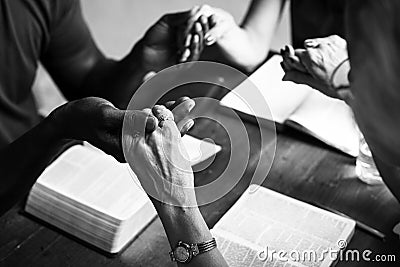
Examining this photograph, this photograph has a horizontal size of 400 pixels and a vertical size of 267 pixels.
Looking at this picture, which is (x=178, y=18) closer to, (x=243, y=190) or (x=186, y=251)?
(x=243, y=190)

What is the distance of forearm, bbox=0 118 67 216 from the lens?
824 mm

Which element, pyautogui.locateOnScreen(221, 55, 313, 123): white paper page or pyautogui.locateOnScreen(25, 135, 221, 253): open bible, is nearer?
pyautogui.locateOnScreen(25, 135, 221, 253): open bible

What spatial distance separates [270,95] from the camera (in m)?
1.17

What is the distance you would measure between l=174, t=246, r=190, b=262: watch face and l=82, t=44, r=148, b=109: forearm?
61 centimetres

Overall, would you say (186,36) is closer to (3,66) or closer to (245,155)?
(245,155)

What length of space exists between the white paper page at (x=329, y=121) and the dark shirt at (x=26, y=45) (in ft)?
1.77

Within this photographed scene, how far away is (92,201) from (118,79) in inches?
17.7

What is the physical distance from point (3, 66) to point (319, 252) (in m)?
0.71

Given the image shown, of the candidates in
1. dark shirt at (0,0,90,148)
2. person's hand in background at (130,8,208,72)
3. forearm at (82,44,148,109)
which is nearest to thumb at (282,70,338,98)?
person's hand in background at (130,8,208,72)

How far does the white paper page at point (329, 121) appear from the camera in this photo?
3.51 feet

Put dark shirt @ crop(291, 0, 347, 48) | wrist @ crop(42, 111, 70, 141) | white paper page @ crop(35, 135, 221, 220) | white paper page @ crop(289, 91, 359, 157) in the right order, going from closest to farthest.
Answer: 1. wrist @ crop(42, 111, 70, 141)
2. white paper page @ crop(35, 135, 221, 220)
3. white paper page @ crop(289, 91, 359, 157)
4. dark shirt @ crop(291, 0, 347, 48)

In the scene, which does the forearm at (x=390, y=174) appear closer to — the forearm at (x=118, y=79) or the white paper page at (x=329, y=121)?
the white paper page at (x=329, y=121)

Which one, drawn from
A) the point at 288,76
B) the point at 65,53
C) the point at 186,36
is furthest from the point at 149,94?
the point at 65,53

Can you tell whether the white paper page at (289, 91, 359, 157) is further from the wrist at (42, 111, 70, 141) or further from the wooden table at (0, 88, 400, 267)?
the wrist at (42, 111, 70, 141)
